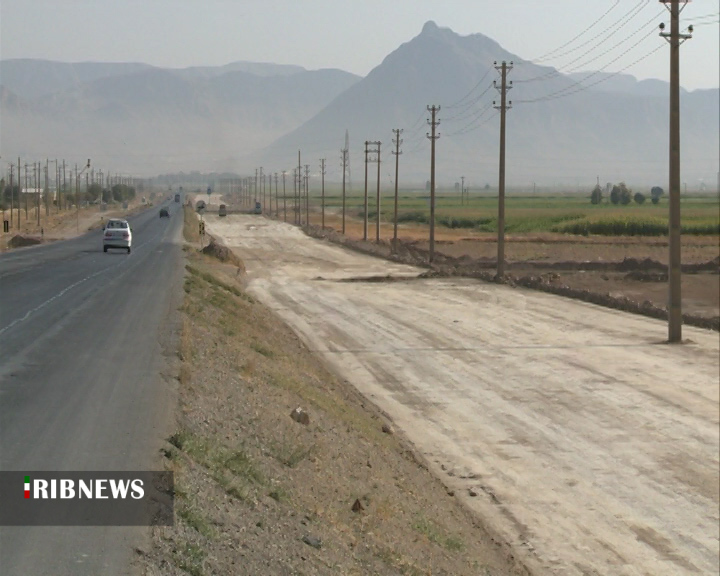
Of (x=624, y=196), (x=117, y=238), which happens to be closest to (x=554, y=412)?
(x=117, y=238)

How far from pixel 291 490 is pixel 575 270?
176 feet

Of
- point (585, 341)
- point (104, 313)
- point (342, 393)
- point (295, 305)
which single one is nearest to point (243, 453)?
point (342, 393)

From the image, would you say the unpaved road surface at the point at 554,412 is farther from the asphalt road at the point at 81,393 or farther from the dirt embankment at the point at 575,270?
the asphalt road at the point at 81,393

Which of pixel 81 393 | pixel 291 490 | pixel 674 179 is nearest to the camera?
pixel 291 490

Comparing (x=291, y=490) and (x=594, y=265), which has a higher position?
(x=594, y=265)

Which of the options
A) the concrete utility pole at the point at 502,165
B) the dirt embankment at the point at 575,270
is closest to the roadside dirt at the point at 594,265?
the dirt embankment at the point at 575,270

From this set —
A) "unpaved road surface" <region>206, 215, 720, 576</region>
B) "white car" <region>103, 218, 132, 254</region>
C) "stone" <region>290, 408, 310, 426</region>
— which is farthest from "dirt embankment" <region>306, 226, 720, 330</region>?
"stone" <region>290, 408, 310, 426</region>

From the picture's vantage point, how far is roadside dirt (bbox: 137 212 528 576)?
390 inches

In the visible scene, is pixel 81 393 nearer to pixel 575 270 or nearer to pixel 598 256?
pixel 575 270

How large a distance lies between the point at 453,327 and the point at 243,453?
28.0 meters

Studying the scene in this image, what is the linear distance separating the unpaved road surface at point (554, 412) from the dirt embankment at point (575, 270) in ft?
5.10

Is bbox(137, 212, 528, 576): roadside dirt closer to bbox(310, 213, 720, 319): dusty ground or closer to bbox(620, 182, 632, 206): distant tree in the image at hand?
bbox(310, 213, 720, 319): dusty ground

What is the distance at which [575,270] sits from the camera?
64812 mm

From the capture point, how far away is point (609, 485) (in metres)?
20.1
